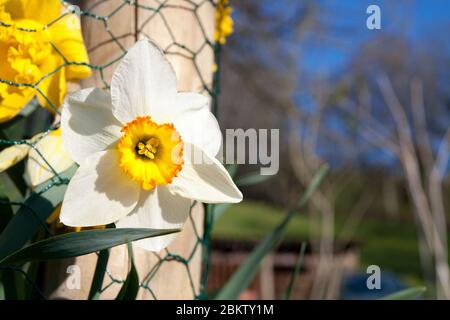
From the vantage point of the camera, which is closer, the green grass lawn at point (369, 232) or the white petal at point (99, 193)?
the white petal at point (99, 193)

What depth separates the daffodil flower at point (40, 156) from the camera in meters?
0.42

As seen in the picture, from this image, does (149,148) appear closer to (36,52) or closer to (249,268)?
(36,52)

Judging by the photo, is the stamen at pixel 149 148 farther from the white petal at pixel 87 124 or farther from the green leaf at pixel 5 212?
the green leaf at pixel 5 212

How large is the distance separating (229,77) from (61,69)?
4.24 metres

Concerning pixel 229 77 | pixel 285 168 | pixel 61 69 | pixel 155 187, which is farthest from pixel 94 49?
pixel 285 168

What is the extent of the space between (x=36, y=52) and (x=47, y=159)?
84 mm

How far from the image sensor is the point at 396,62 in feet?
24.7

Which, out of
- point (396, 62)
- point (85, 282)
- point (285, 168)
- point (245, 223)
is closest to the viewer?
point (85, 282)

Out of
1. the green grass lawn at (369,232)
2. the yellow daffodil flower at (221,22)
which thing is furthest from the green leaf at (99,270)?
the green grass lawn at (369,232)

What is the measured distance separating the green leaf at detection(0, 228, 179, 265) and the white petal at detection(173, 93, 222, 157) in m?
0.08

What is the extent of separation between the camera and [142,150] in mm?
366

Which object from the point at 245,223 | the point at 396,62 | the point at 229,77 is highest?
the point at 396,62

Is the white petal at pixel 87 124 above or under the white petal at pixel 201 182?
above
